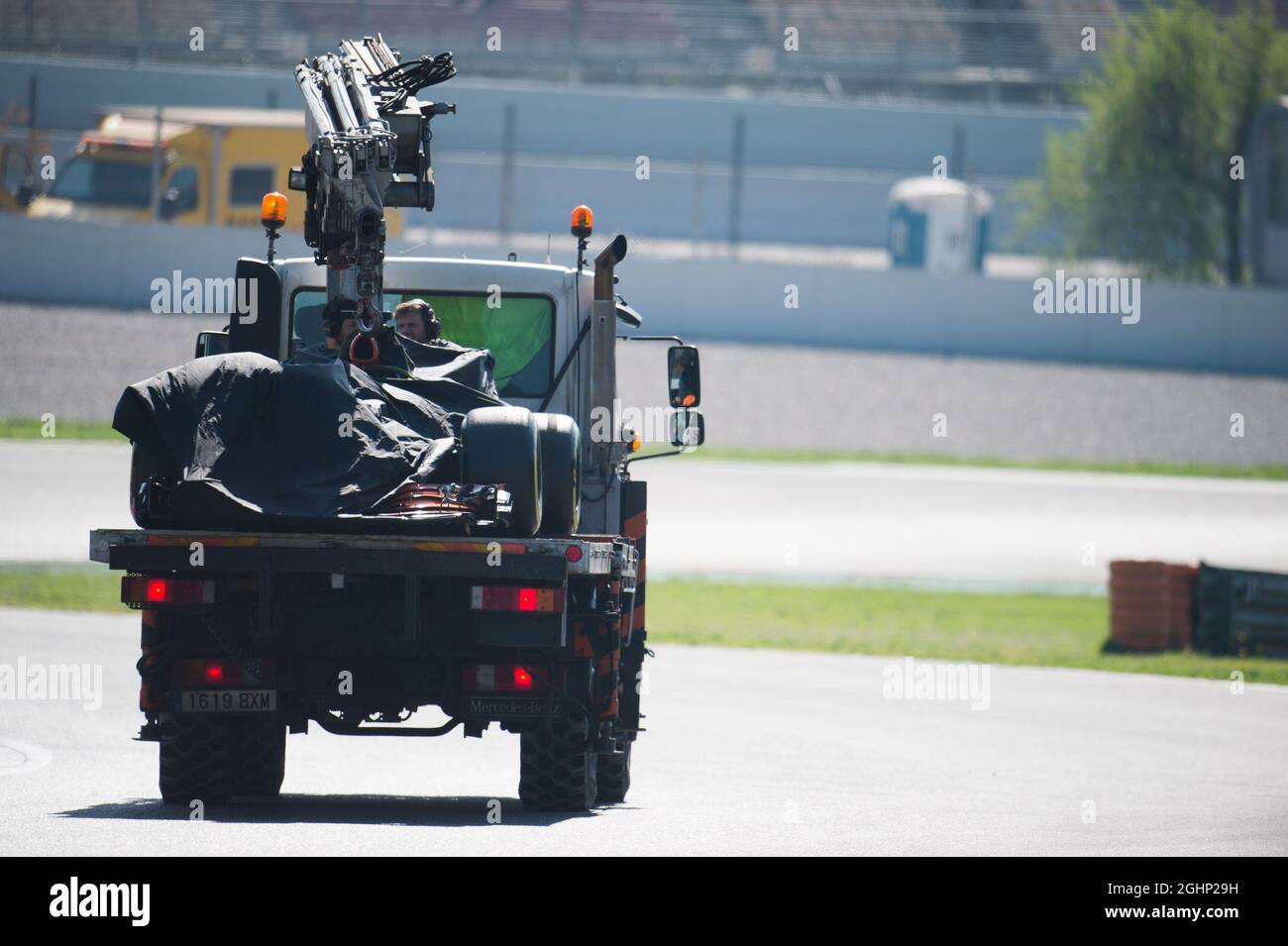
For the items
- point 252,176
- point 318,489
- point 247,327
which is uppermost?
point 252,176

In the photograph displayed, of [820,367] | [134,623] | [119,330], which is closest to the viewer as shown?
[134,623]

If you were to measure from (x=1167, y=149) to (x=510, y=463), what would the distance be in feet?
120

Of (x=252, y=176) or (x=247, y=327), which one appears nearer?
(x=247, y=327)

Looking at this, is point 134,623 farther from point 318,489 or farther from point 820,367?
point 820,367

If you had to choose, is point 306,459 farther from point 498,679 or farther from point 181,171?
point 181,171

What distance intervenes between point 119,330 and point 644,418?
8755 millimetres

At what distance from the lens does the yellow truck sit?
35531 mm

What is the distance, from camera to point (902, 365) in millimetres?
36469

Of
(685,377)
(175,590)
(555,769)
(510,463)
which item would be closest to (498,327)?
(685,377)

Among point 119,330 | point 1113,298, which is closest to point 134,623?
point 119,330

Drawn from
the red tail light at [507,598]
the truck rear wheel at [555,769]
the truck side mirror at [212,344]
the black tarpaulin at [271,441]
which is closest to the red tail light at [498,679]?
the red tail light at [507,598]

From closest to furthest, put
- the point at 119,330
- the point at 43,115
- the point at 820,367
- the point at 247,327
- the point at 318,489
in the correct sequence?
the point at 318,489 < the point at 247,327 < the point at 119,330 < the point at 820,367 < the point at 43,115

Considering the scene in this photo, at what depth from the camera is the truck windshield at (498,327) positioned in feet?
36.2

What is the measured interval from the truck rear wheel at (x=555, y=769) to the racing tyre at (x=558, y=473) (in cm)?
97
